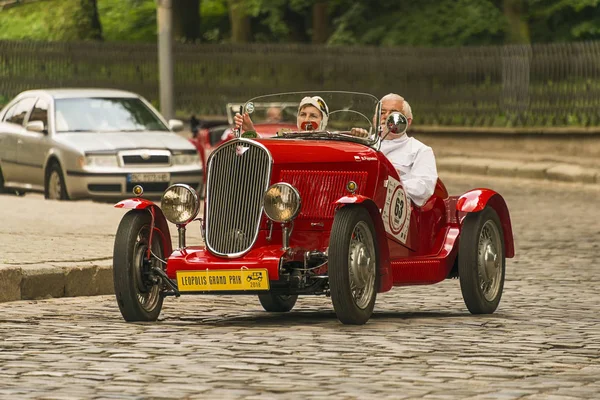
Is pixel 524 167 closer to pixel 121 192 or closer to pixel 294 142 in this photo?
pixel 121 192

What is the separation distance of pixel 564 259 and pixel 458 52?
58.4 feet

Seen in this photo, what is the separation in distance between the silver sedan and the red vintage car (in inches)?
397

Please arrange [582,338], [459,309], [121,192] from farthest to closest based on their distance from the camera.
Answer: [121,192] < [459,309] < [582,338]

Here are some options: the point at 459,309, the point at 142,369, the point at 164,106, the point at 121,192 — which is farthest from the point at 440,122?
the point at 142,369

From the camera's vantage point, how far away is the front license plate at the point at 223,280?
963 cm

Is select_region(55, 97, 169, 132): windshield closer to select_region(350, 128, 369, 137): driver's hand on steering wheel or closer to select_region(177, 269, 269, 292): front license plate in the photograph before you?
select_region(350, 128, 369, 137): driver's hand on steering wheel

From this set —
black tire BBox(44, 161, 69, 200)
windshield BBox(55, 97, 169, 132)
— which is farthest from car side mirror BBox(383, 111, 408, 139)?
windshield BBox(55, 97, 169, 132)

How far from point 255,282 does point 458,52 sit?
23.5 m

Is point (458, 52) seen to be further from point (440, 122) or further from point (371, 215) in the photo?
point (371, 215)

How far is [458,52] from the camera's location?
107 ft

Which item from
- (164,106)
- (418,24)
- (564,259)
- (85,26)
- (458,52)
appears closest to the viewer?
(564,259)

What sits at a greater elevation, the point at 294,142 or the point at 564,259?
the point at 294,142

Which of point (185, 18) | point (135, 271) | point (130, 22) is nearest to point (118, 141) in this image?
point (135, 271)

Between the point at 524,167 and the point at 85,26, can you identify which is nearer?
the point at 524,167
